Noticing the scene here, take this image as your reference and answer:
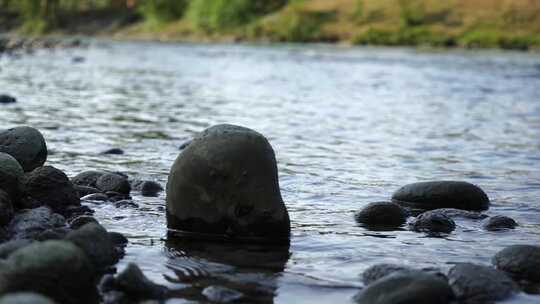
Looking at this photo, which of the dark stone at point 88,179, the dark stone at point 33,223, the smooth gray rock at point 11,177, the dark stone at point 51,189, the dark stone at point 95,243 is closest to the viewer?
the dark stone at point 95,243

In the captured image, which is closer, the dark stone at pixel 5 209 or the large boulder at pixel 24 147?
the dark stone at pixel 5 209

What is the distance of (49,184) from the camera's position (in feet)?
36.8

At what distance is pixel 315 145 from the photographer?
20.0m

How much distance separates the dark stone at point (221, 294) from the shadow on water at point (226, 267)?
5 cm

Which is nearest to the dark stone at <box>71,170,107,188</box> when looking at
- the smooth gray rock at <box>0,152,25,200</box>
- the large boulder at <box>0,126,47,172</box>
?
the large boulder at <box>0,126,47,172</box>

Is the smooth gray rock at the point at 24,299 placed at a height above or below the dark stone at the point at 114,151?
above

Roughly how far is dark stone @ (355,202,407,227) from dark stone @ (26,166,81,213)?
3726mm

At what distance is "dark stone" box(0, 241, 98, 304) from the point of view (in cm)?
729

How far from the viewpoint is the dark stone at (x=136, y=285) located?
25.7ft

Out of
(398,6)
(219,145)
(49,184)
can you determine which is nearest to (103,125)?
(49,184)

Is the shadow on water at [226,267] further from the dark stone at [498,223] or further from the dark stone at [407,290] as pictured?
the dark stone at [498,223]

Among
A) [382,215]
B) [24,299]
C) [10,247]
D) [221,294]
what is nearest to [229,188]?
[221,294]

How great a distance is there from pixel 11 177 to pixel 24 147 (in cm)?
195

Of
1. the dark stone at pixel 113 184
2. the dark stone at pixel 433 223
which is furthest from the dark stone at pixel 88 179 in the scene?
the dark stone at pixel 433 223
